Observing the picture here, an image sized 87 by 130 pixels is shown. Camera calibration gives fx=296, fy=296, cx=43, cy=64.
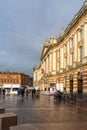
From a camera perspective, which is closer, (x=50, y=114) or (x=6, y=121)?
(x=6, y=121)

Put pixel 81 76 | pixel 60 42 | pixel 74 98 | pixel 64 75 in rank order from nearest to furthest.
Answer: pixel 74 98
pixel 81 76
pixel 64 75
pixel 60 42

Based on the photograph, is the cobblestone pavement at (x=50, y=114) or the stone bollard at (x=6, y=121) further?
the cobblestone pavement at (x=50, y=114)

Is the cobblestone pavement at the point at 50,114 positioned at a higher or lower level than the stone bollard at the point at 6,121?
lower

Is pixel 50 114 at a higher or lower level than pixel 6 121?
lower

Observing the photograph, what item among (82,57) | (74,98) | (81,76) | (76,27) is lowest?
(74,98)

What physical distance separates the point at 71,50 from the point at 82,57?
32.8 feet

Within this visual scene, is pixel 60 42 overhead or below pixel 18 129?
overhead

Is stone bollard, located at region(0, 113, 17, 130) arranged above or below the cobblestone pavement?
above

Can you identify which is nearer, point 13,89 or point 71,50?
point 71,50

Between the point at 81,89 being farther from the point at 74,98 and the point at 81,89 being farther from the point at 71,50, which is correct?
the point at 71,50

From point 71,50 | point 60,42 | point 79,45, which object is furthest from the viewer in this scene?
point 60,42

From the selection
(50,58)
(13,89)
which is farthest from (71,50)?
(13,89)

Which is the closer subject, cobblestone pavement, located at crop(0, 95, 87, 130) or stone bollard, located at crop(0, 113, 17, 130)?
stone bollard, located at crop(0, 113, 17, 130)

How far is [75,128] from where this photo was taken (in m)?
10.1
